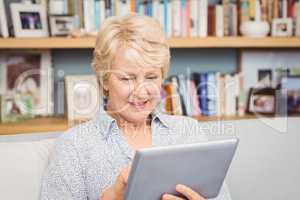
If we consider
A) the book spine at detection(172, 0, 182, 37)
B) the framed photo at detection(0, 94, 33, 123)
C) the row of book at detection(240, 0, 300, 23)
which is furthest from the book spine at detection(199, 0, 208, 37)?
the framed photo at detection(0, 94, 33, 123)

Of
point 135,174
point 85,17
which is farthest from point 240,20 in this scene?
point 135,174

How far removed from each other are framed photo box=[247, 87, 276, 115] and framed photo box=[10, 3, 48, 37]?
45.8 inches

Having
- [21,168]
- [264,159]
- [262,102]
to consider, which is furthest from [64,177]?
[262,102]

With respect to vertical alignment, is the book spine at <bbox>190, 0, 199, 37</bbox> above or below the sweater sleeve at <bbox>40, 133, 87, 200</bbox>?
above

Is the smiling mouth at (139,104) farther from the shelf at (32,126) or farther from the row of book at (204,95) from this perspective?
the row of book at (204,95)

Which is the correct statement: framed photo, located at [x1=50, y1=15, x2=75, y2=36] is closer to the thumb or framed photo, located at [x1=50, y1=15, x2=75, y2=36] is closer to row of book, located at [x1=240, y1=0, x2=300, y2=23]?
row of book, located at [x1=240, y1=0, x2=300, y2=23]

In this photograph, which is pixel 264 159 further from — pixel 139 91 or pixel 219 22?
pixel 219 22

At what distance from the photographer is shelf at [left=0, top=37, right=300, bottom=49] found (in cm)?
218

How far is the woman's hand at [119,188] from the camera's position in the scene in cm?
115

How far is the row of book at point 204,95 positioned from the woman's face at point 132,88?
0.98 meters

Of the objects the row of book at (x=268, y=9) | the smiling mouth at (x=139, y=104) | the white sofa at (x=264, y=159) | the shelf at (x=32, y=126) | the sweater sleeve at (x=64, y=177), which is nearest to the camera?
the sweater sleeve at (x=64, y=177)

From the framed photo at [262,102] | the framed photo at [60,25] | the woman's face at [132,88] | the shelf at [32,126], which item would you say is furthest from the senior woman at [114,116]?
the framed photo at [262,102]

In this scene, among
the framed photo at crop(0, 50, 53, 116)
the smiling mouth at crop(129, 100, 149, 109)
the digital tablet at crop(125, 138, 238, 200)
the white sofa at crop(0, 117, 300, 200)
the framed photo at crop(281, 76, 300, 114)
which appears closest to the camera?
the digital tablet at crop(125, 138, 238, 200)

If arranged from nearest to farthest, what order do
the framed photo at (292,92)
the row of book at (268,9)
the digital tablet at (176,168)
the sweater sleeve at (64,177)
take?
the digital tablet at (176,168) < the sweater sleeve at (64,177) < the row of book at (268,9) < the framed photo at (292,92)
